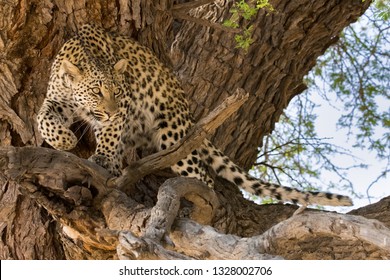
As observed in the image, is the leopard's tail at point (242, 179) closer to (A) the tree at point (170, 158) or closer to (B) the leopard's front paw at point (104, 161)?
(A) the tree at point (170, 158)

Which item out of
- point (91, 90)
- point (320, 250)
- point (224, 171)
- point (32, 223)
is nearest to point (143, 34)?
point (91, 90)

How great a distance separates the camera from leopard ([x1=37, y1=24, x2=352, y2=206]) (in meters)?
6.57

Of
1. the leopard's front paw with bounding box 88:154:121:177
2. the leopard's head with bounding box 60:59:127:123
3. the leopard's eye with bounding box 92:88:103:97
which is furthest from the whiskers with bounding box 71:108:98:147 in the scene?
the leopard's front paw with bounding box 88:154:121:177

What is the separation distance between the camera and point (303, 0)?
25.9 feet

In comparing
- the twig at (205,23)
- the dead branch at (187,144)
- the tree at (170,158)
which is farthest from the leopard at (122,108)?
the dead branch at (187,144)

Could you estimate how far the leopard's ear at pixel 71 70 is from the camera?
657 cm

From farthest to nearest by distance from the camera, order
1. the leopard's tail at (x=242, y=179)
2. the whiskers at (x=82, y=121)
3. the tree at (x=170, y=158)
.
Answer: the leopard's tail at (x=242, y=179), the whiskers at (x=82, y=121), the tree at (x=170, y=158)

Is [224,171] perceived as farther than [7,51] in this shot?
Yes

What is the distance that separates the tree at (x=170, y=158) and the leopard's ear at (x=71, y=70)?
0.85 feet

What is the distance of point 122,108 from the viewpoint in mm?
6719

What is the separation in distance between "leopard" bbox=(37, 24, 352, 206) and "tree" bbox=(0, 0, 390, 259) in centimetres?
15

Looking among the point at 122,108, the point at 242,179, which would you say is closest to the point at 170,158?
the point at 122,108
